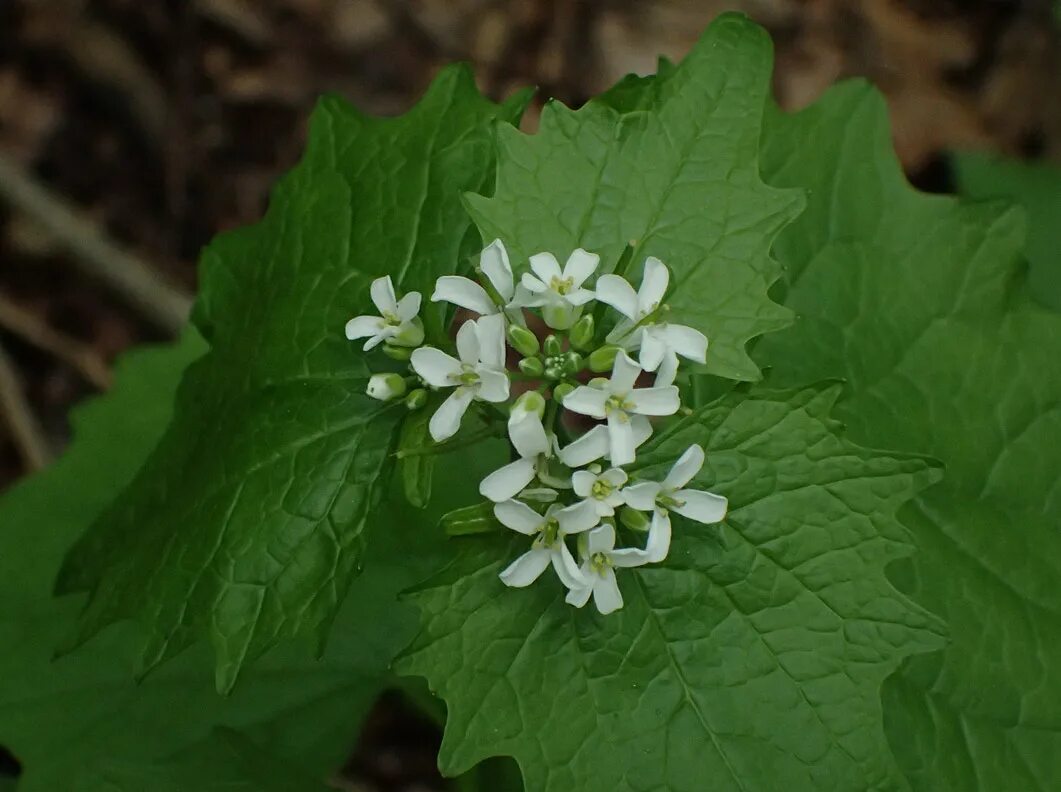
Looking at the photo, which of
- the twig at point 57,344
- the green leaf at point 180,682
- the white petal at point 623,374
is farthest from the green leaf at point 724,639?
the twig at point 57,344

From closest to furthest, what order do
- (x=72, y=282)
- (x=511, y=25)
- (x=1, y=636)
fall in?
(x=1, y=636), (x=72, y=282), (x=511, y=25)

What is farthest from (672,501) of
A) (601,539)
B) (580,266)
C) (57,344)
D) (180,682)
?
(57,344)

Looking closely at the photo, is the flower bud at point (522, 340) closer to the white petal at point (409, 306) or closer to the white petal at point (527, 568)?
the white petal at point (409, 306)

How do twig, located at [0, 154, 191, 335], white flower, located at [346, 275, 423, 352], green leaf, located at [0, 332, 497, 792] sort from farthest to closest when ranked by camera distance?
→ twig, located at [0, 154, 191, 335]
green leaf, located at [0, 332, 497, 792]
white flower, located at [346, 275, 423, 352]

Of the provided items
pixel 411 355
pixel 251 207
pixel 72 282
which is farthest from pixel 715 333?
pixel 72 282

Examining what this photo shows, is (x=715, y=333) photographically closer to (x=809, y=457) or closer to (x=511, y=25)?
(x=809, y=457)

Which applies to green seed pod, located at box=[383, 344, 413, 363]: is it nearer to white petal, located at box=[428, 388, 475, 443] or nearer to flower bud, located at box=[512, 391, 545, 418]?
white petal, located at box=[428, 388, 475, 443]

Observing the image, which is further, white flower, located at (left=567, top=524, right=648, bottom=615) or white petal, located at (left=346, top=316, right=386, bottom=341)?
white petal, located at (left=346, top=316, right=386, bottom=341)

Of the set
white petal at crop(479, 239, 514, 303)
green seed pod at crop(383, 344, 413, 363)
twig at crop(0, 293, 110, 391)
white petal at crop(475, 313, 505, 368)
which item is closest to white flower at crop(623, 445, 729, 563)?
white petal at crop(475, 313, 505, 368)
